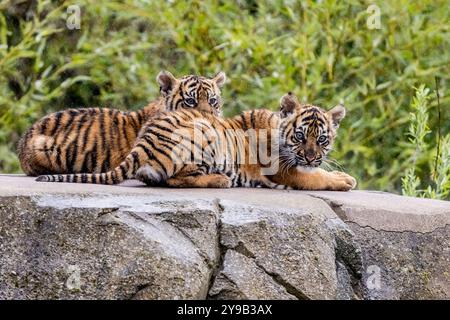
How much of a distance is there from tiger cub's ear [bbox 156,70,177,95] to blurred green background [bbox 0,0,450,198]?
245cm

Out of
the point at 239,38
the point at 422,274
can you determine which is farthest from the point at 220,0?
the point at 422,274

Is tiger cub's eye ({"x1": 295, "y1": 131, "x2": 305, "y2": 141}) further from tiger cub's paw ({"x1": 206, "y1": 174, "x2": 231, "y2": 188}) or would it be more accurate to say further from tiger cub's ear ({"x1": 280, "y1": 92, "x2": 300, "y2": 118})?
tiger cub's paw ({"x1": 206, "y1": 174, "x2": 231, "y2": 188})

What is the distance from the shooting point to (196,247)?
5625 millimetres

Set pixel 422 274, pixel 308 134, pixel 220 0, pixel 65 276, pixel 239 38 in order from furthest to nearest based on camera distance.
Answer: pixel 220 0
pixel 239 38
pixel 308 134
pixel 422 274
pixel 65 276

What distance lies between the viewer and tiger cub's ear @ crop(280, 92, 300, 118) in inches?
273

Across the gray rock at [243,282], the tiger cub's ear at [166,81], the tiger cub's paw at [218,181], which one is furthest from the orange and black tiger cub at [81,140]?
the gray rock at [243,282]

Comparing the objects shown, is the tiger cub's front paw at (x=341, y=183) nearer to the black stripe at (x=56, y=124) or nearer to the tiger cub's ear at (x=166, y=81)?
the tiger cub's ear at (x=166, y=81)

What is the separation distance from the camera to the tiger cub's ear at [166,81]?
7703 mm

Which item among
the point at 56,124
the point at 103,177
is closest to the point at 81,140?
the point at 56,124

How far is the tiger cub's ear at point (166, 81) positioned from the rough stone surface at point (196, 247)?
168 centimetres

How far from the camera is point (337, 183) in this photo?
23.0 feet

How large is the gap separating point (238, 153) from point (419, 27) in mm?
4316

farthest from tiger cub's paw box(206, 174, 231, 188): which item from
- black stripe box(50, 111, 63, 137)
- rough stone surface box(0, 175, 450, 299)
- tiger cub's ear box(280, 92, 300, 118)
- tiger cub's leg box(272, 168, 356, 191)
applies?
black stripe box(50, 111, 63, 137)
